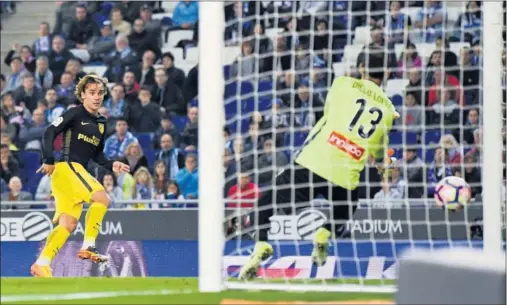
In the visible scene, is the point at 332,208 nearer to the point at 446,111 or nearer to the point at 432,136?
the point at 446,111

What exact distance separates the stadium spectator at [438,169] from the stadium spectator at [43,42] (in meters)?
5.29

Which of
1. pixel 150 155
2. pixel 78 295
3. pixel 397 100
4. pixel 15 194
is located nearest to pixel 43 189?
pixel 15 194

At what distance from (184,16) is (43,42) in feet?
5.77

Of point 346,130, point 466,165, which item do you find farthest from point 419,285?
point 466,165

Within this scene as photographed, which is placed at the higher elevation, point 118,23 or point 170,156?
point 118,23

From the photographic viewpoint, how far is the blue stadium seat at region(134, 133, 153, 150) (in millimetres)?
14211

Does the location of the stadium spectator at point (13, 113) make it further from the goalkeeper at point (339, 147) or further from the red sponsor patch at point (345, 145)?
the red sponsor patch at point (345, 145)

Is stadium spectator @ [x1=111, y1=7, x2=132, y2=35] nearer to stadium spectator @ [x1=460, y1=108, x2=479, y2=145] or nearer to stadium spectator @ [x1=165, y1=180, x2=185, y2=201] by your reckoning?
→ stadium spectator @ [x1=165, y1=180, x2=185, y2=201]

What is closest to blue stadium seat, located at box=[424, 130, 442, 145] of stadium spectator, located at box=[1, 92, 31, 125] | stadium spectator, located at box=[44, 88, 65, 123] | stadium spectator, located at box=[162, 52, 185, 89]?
stadium spectator, located at box=[162, 52, 185, 89]

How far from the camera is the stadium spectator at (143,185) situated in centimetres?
1315

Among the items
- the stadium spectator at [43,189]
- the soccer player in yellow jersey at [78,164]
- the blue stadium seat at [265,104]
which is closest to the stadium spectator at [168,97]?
the blue stadium seat at [265,104]

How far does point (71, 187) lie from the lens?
9.58 metres

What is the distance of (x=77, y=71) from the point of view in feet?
49.5

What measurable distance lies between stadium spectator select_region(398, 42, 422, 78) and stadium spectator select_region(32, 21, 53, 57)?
4.56 metres
